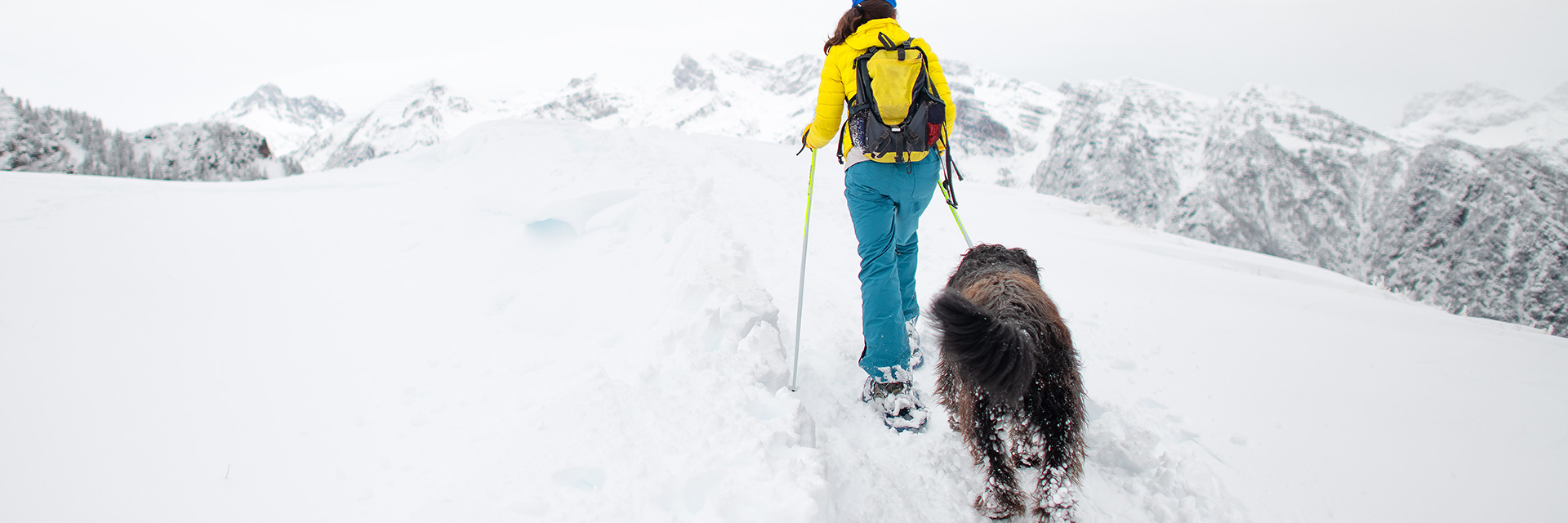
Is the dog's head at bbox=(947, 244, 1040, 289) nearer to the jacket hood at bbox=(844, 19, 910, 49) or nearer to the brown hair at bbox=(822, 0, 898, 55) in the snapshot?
the jacket hood at bbox=(844, 19, 910, 49)

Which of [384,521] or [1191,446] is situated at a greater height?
[384,521]

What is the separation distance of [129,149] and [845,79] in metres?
23.4

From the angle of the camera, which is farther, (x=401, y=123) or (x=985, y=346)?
(x=401, y=123)

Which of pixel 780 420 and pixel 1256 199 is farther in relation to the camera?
pixel 1256 199

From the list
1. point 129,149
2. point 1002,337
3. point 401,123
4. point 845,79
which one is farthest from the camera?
point 401,123

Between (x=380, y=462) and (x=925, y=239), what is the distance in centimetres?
551

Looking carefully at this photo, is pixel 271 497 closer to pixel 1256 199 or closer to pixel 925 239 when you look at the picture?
pixel 925 239

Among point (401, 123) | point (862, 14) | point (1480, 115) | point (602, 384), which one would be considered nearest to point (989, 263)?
point (862, 14)

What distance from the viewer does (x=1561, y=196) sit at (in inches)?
558

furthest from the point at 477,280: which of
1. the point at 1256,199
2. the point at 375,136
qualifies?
the point at 375,136

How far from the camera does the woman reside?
2725 mm

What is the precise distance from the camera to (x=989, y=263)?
125 inches

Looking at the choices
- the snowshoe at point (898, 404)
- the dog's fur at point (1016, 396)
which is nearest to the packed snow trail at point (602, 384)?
the snowshoe at point (898, 404)

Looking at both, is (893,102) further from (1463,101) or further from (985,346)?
(1463,101)
